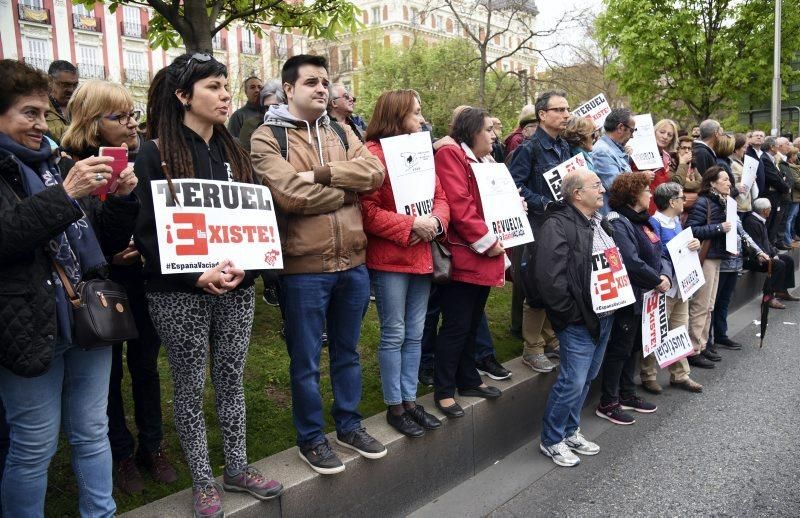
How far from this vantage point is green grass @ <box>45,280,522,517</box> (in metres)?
3.28

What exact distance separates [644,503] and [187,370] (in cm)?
275

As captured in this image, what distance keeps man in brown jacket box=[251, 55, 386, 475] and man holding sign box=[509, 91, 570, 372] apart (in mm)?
2003

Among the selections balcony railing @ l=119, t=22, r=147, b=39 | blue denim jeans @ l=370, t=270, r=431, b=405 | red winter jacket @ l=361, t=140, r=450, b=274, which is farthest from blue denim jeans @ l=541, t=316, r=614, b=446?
balcony railing @ l=119, t=22, r=147, b=39

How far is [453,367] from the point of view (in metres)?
4.20

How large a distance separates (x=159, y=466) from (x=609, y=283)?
3000 millimetres

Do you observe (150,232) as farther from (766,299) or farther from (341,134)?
(766,299)

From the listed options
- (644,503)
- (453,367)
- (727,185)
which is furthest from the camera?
(727,185)

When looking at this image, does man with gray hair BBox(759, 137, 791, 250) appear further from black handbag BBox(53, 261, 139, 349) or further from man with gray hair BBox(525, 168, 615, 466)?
black handbag BBox(53, 261, 139, 349)

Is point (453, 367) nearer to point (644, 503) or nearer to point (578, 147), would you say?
point (644, 503)

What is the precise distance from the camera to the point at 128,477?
3.30 meters

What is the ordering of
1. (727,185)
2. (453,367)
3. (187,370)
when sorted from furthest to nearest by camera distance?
(727,185) → (453,367) → (187,370)

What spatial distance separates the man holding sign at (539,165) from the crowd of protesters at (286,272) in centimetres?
2

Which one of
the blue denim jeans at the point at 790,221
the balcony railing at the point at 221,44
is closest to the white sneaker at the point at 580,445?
the blue denim jeans at the point at 790,221

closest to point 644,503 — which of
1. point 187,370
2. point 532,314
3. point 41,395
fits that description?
point 532,314
